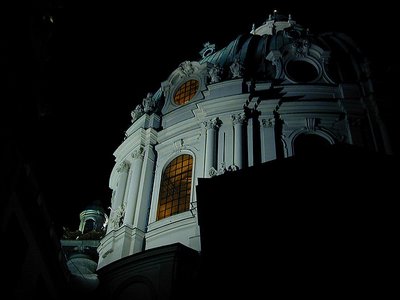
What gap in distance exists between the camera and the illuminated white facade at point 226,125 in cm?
2362

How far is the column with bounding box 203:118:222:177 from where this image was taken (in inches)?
934

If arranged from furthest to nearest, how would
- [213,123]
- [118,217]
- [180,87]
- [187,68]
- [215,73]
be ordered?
[180,87]
[187,68]
[215,73]
[213,123]
[118,217]

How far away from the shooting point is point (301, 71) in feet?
93.3

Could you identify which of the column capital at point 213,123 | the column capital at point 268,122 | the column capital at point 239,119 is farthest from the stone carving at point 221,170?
the column capital at point 268,122

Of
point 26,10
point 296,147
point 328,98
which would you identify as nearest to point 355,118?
point 328,98

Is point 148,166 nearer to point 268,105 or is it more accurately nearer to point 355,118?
point 268,105

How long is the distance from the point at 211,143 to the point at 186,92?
578cm

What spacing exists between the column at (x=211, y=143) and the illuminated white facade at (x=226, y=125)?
0.19 ft

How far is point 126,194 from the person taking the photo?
26.6 m

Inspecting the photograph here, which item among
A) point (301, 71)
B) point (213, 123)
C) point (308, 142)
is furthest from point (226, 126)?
point (301, 71)

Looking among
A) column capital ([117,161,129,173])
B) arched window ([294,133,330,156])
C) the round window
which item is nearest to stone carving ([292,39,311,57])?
the round window

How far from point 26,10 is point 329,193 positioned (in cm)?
980

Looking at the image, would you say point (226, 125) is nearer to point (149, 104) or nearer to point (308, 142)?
point (308, 142)

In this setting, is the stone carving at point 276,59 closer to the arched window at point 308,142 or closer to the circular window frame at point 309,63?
the circular window frame at point 309,63
